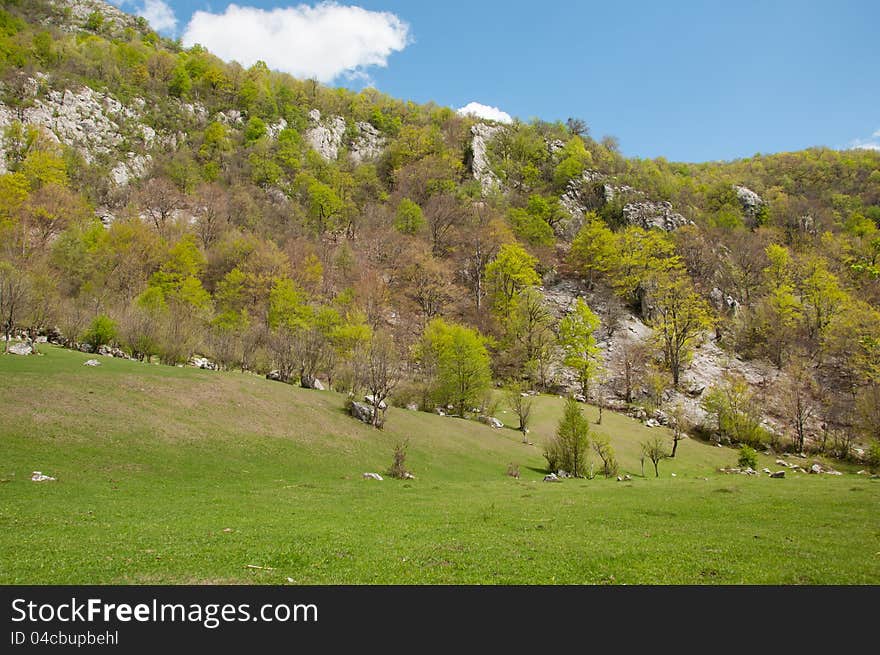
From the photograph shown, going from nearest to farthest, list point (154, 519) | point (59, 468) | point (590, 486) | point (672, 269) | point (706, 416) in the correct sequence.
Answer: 1. point (154, 519)
2. point (59, 468)
3. point (590, 486)
4. point (706, 416)
5. point (672, 269)

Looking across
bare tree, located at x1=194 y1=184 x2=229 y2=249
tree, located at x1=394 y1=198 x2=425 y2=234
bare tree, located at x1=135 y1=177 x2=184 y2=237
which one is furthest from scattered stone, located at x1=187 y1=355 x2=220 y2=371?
tree, located at x1=394 y1=198 x2=425 y2=234

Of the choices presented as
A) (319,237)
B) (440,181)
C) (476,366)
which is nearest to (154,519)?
(476,366)

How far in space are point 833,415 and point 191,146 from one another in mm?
131282

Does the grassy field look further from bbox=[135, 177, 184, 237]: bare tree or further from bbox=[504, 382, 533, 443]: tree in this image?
bbox=[135, 177, 184, 237]: bare tree

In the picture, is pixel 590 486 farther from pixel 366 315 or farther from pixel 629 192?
pixel 629 192

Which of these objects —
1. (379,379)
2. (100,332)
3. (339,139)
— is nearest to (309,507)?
(379,379)

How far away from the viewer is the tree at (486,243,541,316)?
268 feet

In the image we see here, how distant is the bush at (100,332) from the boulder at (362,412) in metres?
25.2

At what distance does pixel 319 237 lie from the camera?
95438 mm

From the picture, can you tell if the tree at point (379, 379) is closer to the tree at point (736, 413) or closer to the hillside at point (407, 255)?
the hillside at point (407, 255)

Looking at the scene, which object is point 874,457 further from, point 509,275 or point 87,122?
point 87,122

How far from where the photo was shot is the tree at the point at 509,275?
8181cm

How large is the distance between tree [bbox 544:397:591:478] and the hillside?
730cm

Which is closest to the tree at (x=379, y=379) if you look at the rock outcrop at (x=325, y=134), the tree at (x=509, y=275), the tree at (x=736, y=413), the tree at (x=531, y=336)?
the tree at (x=531, y=336)
